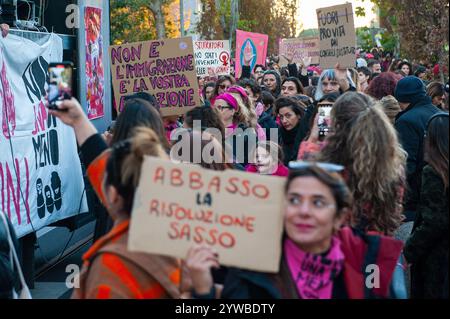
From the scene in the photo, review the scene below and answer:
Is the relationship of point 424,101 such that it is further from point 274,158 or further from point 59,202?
point 59,202

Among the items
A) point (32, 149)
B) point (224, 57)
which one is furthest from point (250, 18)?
point (32, 149)

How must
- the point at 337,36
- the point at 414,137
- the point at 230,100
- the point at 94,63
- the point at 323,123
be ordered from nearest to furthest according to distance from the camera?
the point at 323,123 < the point at 414,137 < the point at 230,100 < the point at 337,36 < the point at 94,63

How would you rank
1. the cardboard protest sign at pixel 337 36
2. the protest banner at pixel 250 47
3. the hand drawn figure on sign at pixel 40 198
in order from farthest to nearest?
the protest banner at pixel 250 47
the cardboard protest sign at pixel 337 36
the hand drawn figure on sign at pixel 40 198

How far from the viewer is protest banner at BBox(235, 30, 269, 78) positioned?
18094 mm

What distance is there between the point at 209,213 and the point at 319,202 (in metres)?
0.44

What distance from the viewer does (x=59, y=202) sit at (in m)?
8.77

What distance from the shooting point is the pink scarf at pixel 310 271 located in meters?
3.60

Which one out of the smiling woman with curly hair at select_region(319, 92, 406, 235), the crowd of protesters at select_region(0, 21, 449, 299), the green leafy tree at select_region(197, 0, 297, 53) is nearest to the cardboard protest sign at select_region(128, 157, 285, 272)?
the crowd of protesters at select_region(0, 21, 449, 299)

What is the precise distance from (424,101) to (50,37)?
11.9 ft

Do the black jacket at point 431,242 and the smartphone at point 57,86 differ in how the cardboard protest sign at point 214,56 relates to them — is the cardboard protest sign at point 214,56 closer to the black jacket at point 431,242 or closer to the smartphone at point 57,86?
the black jacket at point 431,242

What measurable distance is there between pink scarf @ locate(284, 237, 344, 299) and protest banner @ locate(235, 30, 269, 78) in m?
14.3

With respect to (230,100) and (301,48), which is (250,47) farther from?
(230,100)

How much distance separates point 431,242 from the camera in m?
5.02

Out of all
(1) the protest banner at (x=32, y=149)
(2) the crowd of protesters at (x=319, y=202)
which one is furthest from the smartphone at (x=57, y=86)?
(1) the protest banner at (x=32, y=149)
